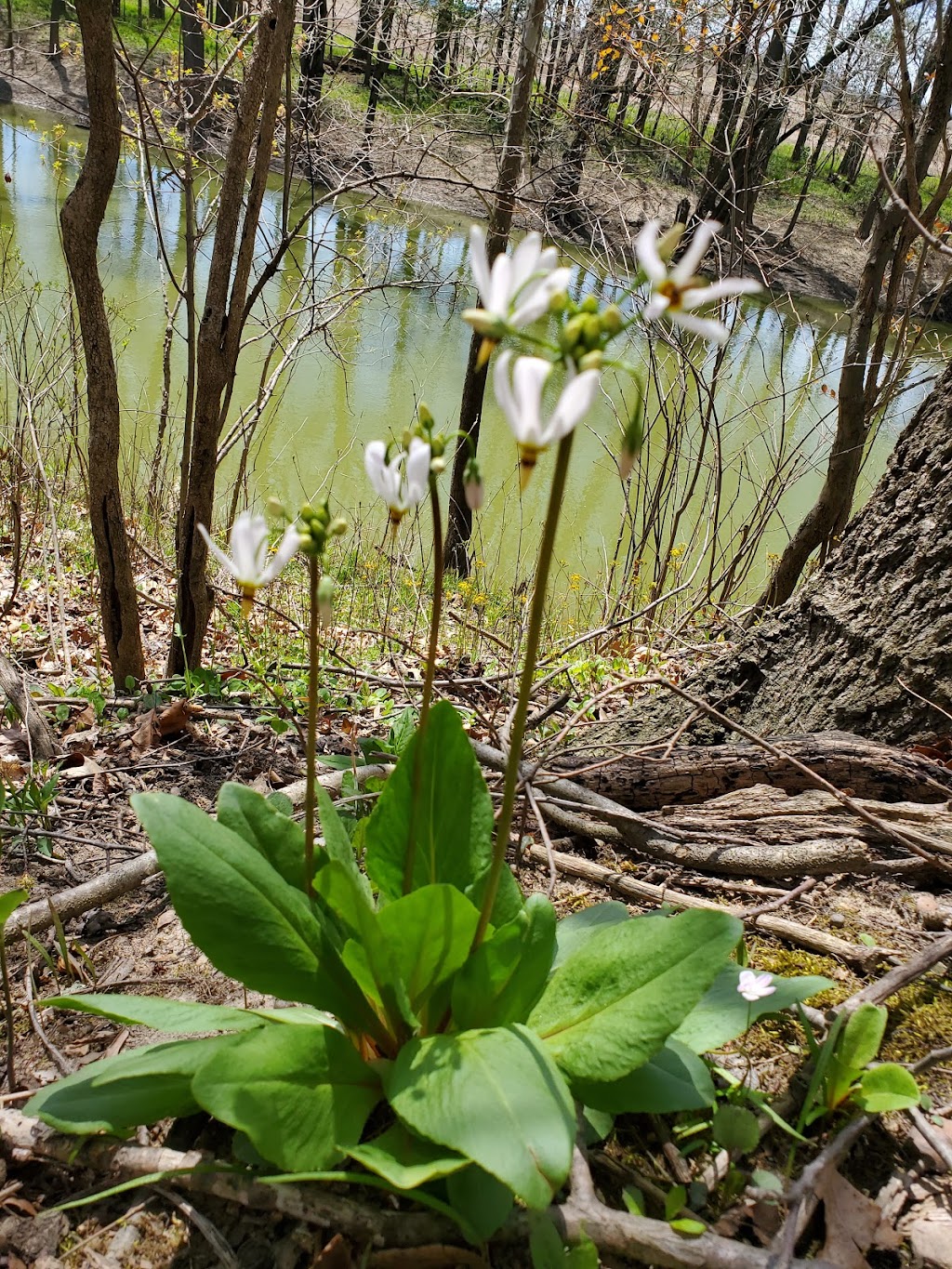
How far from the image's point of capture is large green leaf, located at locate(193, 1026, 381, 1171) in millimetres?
912

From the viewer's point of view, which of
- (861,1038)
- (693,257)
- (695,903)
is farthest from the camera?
(695,903)

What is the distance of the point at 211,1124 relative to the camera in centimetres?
114

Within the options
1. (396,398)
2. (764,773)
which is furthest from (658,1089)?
(396,398)

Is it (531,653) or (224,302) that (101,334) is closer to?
(224,302)

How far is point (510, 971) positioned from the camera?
1.10 m

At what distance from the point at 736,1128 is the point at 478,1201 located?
33 cm

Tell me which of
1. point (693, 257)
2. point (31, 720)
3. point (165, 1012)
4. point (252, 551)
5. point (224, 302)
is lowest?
point (31, 720)

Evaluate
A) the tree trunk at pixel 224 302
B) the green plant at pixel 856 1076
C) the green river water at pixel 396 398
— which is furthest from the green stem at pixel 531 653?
the green river water at pixel 396 398

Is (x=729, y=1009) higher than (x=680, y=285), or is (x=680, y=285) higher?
(x=680, y=285)

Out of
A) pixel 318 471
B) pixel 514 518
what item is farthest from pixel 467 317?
pixel 318 471

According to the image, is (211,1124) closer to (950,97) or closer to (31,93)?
(950,97)

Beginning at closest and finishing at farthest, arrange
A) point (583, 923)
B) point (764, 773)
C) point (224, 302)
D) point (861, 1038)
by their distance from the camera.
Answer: point (861, 1038) < point (583, 923) < point (764, 773) < point (224, 302)

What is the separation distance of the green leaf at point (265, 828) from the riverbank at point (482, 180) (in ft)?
8.99

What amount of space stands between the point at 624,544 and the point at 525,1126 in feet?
21.4
